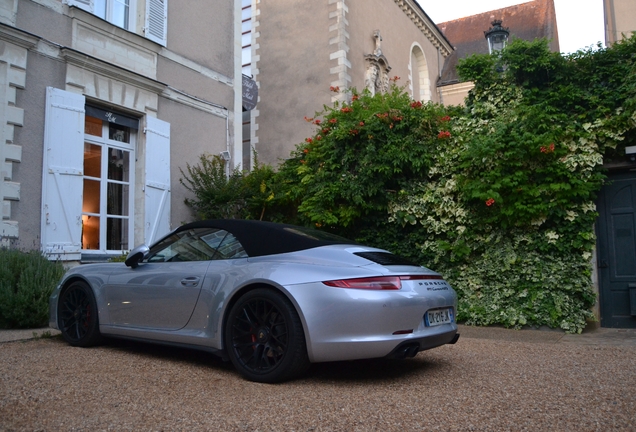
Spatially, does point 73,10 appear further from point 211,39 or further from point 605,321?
point 605,321

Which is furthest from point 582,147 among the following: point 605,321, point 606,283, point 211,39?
point 211,39

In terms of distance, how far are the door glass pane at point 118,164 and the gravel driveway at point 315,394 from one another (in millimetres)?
4874

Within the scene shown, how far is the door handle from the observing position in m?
4.27

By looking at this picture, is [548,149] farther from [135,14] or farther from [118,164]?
[135,14]

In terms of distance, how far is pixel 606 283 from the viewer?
757 centimetres

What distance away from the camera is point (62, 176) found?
26.8ft

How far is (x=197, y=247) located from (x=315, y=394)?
1.73m

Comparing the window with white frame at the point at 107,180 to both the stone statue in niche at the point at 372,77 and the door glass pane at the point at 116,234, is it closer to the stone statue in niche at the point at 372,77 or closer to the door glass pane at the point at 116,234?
the door glass pane at the point at 116,234

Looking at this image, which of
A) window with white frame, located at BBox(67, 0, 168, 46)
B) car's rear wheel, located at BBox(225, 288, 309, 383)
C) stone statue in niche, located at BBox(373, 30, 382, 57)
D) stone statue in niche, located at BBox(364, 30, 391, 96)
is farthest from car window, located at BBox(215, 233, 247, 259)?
stone statue in niche, located at BBox(373, 30, 382, 57)

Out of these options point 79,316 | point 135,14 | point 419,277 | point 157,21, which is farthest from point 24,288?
point 157,21

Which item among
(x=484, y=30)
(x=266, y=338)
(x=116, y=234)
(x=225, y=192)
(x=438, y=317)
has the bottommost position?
(x=266, y=338)

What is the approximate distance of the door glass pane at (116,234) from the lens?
9.23 metres

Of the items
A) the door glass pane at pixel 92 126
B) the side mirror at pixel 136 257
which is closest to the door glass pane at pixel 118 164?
the door glass pane at pixel 92 126

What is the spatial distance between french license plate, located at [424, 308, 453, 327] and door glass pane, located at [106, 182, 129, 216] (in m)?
6.86
